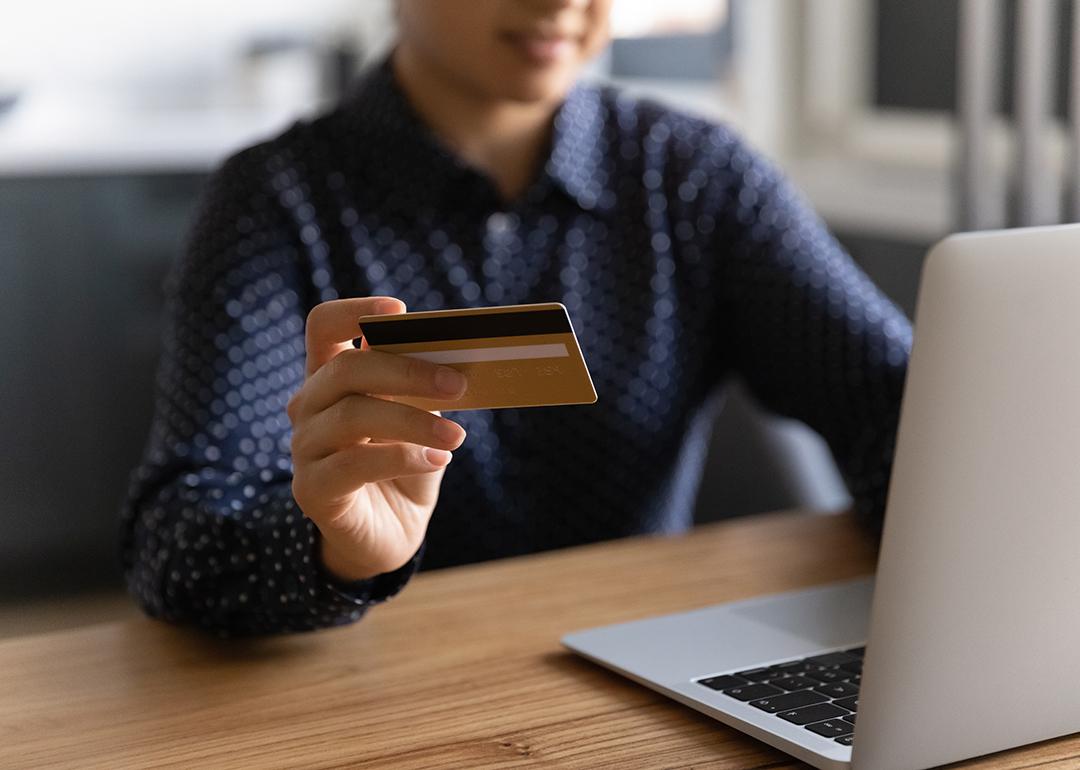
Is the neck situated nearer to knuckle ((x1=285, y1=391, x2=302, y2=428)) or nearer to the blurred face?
the blurred face

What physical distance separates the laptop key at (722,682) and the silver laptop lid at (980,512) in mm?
154

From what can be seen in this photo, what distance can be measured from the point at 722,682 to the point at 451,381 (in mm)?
242

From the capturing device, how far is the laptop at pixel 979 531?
0.58 metres

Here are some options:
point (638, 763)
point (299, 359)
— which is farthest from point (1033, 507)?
point (299, 359)

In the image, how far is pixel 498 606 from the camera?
0.98m

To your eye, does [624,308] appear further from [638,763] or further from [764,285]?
[638,763]

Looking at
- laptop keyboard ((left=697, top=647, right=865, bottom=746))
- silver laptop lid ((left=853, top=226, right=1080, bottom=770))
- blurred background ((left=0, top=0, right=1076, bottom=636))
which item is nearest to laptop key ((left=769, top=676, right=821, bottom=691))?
laptop keyboard ((left=697, top=647, right=865, bottom=746))

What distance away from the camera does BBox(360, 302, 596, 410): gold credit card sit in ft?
2.17

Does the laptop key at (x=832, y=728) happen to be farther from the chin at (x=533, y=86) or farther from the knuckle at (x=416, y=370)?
the chin at (x=533, y=86)

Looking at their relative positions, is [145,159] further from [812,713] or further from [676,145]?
[812,713]

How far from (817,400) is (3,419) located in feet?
5.68

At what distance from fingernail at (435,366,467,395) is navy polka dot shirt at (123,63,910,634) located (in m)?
0.40

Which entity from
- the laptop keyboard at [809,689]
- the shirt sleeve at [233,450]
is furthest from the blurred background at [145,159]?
the laptop keyboard at [809,689]

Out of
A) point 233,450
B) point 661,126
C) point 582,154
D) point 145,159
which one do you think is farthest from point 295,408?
point 145,159
